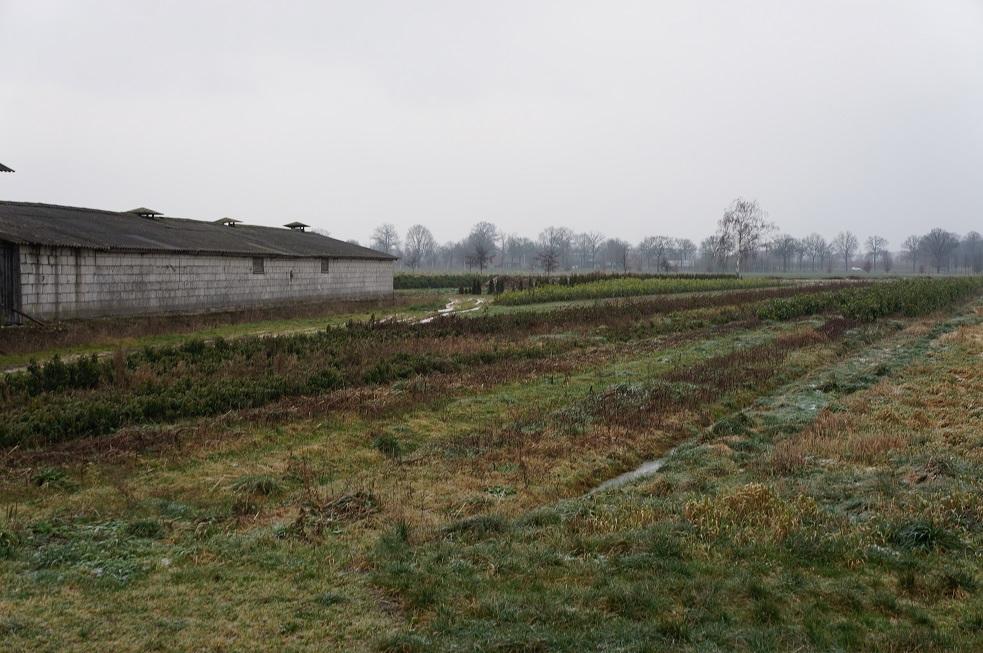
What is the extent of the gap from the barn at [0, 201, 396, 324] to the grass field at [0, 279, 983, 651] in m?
7.85

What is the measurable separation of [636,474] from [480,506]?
9.89 ft

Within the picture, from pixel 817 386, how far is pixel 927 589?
1067 centimetres

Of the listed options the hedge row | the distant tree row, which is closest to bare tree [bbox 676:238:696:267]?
the distant tree row

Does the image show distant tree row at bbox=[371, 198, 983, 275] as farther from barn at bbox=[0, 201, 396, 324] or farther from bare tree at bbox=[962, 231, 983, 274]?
barn at bbox=[0, 201, 396, 324]

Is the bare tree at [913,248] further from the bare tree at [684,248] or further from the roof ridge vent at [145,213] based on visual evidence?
the roof ridge vent at [145,213]

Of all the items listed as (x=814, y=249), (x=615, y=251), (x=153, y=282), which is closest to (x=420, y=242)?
(x=615, y=251)

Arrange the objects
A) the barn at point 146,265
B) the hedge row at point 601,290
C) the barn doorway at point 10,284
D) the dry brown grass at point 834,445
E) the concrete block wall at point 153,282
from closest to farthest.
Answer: the dry brown grass at point 834,445 → the barn doorway at point 10,284 → the barn at point 146,265 → the concrete block wall at point 153,282 → the hedge row at point 601,290

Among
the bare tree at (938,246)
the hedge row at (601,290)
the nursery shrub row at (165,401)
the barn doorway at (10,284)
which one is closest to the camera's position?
the nursery shrub row at (165,401)

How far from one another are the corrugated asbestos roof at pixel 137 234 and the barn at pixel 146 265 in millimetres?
64

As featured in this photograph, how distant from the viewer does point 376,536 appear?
25.2ft

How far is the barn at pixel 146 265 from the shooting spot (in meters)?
22.7

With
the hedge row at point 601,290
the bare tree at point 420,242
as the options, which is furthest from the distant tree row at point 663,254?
the hedge row at point 601,290

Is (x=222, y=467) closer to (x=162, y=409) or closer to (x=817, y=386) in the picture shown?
(x=162, y=409)

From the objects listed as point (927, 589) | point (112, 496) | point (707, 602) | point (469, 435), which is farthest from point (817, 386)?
point (112, 496)
